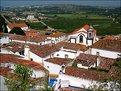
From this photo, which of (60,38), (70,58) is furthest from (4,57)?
(60,38)

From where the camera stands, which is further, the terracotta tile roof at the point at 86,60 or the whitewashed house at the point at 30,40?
the whitewashed house at the point at 30,40

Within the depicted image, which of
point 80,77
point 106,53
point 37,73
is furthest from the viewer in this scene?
point 106,53

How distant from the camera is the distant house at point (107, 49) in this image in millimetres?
40125

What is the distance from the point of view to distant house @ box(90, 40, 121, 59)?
1580 inches

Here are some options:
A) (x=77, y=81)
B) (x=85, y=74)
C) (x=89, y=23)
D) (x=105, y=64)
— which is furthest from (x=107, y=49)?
(x=89, y=23)

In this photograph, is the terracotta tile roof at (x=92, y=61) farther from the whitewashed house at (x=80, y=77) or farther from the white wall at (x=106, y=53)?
the whitewashed house at (x=80, y=77)

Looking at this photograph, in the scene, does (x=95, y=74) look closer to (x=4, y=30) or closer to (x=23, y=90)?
(x=23, y=90)

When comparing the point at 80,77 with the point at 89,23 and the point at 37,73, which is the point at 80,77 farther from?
the point at 89,23

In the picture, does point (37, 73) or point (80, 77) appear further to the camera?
point (37, 73)

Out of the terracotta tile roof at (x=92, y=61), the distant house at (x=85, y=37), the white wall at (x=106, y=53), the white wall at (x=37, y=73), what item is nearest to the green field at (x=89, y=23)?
the distant house at (x=85, y=37)

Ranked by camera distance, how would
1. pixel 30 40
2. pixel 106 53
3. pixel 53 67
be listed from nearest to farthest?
pixel 53 67, pixel 106 53, pixel 30 40

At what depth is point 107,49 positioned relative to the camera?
4066 cm

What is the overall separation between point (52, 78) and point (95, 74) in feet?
19.8

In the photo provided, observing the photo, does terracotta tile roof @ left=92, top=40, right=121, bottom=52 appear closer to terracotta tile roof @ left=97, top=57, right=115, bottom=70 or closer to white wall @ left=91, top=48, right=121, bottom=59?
white wall @ left=91, top=48, right=121, bottom=59
